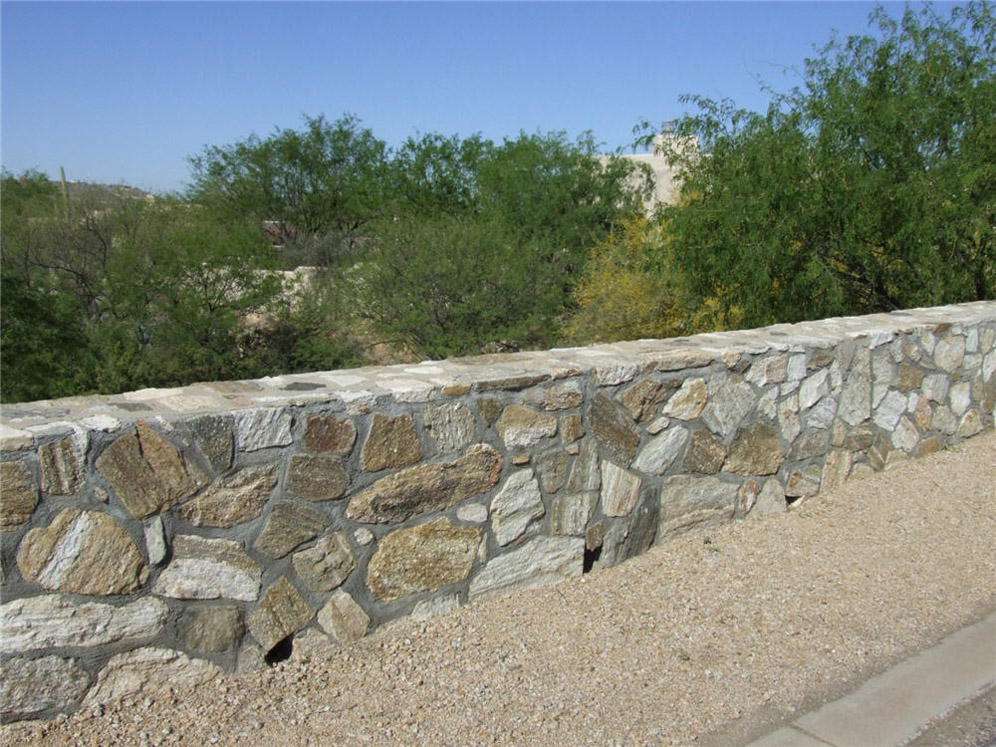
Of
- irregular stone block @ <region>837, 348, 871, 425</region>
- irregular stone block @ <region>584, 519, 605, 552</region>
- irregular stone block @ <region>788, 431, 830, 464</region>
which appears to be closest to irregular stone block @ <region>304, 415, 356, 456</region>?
irregular stone block @ <region>584, 519, 605, 552</region>

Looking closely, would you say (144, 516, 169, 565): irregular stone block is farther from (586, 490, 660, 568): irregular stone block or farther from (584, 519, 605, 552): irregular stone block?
(586, 490, 660, 568): irregular stone block

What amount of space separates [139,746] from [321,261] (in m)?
24.1

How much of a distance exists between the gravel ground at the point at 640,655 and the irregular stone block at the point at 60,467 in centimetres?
69

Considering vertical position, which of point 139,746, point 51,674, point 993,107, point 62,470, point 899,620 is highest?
point 993,107

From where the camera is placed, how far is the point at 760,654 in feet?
11.5

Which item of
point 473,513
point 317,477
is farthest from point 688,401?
point 317,477

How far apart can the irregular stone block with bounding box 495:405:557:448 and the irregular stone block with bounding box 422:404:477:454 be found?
133 millimetres

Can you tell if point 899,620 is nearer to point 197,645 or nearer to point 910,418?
point 910,418

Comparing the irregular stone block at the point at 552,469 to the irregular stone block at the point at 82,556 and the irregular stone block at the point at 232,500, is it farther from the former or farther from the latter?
the irregular stone block at the point at 82,556

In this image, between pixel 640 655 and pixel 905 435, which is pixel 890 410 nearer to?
pixel 905 435

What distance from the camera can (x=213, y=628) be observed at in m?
3.12

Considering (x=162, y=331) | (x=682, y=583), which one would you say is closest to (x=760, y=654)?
(x=682, y=583)

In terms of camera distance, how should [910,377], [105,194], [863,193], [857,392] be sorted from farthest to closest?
[105,194] < [863,193] < [910,377] < [857,392]

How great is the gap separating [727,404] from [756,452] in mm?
365
